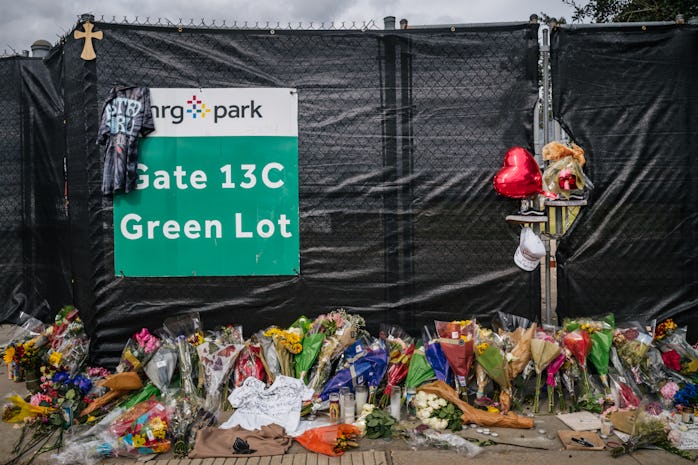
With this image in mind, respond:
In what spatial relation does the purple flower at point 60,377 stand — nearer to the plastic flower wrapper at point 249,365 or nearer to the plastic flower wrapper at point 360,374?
the plastic flower wrapper at point 249,365

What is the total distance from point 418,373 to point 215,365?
5.73 feet

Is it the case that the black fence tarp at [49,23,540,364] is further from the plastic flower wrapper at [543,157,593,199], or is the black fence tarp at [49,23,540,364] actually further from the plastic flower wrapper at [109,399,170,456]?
the plastic flower wrapper at [109,399,170,456]

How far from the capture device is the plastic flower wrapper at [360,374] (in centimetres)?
440

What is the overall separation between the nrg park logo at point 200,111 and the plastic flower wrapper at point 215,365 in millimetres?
2141

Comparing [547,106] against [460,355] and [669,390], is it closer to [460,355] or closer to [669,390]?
[460,355]

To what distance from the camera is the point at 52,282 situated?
5.77m

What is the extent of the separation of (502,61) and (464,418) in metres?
3.29

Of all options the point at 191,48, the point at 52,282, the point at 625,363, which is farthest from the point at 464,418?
the point at 52,282

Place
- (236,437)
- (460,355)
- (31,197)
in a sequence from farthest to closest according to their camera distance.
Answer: (31,197)
(460,355)
(236,437)

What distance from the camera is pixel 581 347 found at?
4328 mm

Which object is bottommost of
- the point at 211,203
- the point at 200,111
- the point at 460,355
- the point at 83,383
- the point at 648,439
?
the point at 648,439

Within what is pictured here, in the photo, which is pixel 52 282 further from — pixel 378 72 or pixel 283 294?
pixel 378 72

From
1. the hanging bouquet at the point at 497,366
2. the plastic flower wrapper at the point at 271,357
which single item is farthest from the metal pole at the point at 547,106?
the plastic flower wrapper at the point at 271,357

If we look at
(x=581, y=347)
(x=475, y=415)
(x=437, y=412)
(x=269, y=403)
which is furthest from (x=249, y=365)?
(x=581, y=347)
